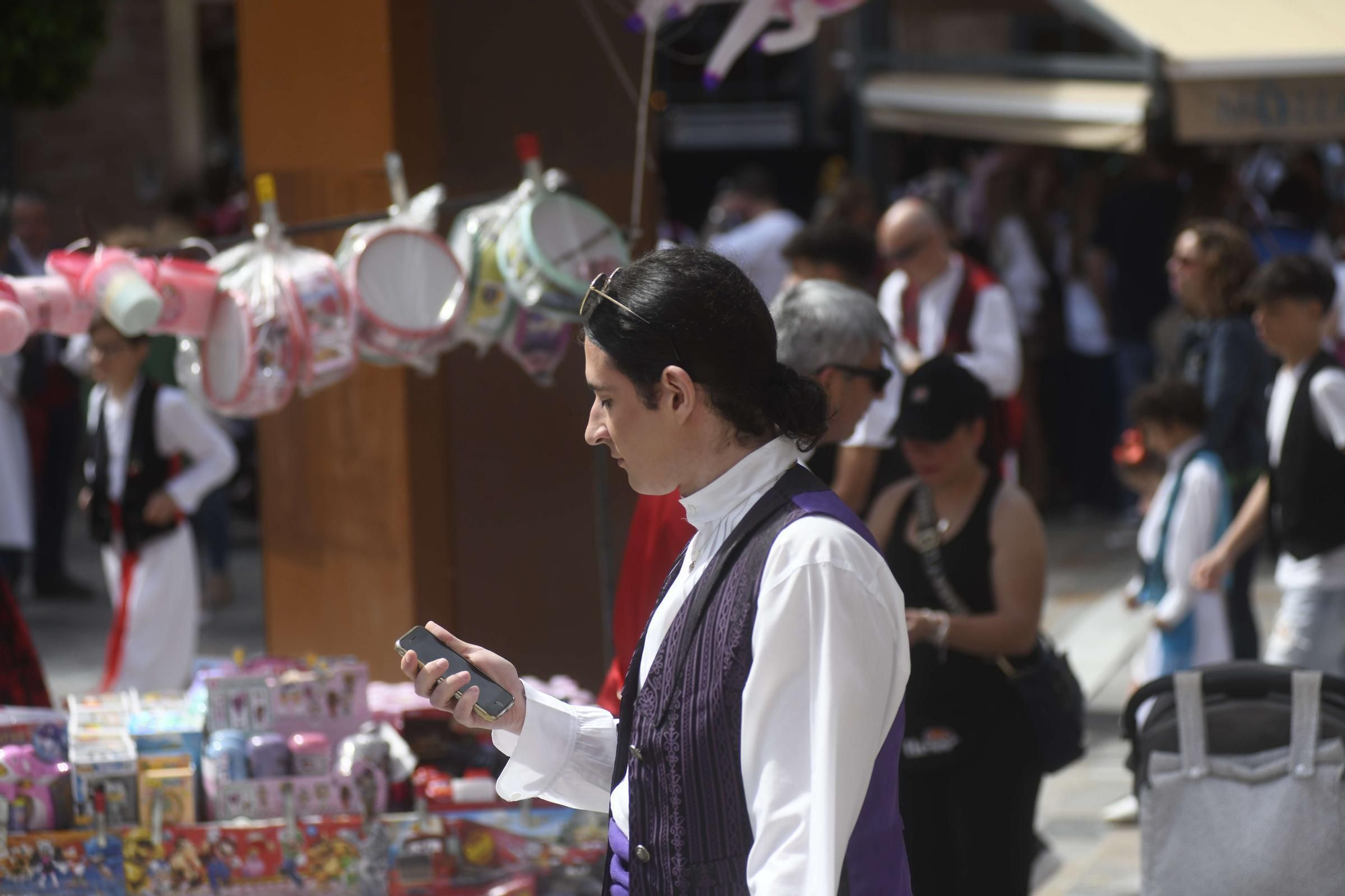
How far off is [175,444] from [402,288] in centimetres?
214

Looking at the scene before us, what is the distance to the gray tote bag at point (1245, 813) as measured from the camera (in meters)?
3.18

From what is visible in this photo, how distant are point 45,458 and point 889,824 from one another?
844cm

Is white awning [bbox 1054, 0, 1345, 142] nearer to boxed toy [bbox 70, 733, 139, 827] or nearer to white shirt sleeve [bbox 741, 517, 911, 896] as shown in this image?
boxed toy [bbox 70, 733, 139, 827]

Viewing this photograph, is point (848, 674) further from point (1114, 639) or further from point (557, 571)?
point (1114, 639)

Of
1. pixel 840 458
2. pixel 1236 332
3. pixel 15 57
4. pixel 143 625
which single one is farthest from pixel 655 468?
pixel 15 57

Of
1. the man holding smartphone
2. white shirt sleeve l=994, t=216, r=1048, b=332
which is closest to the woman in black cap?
the man holding smartphone

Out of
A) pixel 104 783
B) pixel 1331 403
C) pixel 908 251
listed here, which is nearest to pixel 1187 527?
pixel 1331 403

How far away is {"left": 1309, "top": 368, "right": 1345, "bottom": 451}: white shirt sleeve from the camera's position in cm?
514

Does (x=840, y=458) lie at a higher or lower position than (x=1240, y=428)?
higher

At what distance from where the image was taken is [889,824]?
6.98ft

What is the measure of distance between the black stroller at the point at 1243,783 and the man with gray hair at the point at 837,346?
0.87 m

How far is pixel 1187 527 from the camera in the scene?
5.57 m

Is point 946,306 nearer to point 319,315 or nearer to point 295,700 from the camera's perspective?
point 319,315

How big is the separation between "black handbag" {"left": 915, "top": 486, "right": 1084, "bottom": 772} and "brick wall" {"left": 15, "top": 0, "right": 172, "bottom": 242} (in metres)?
11.2
